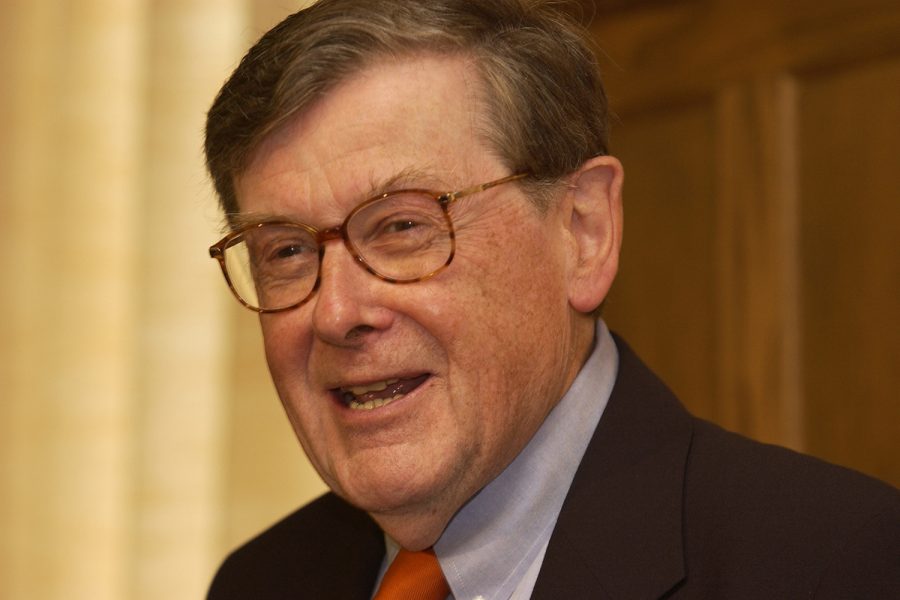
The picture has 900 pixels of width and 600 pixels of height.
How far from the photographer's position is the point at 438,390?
1726mm

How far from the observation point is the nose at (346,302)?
1.70 meters

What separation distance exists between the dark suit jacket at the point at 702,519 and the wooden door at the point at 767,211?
886 millimetres

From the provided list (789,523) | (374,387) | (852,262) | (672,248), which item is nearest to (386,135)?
(374,387)

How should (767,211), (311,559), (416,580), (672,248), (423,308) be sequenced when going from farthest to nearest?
(672,248) < (767,211) < (311,559) < (416,580) < (423,308)

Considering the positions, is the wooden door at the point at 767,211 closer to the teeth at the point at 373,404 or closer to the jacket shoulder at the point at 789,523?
the jacket shoulder at the point at 789,523

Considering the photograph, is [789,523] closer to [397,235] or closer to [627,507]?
[627,507]

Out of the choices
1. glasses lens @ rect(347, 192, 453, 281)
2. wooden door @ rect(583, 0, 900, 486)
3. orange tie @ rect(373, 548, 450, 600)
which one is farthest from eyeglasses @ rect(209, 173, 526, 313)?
wooden door @ rect(583, 0, 900, 486)

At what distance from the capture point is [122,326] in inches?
129

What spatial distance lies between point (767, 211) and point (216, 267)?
1362 millimetres

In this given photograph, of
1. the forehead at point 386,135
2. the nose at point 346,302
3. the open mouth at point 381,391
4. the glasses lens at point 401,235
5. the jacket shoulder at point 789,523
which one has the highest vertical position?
the forehead at point 386,135

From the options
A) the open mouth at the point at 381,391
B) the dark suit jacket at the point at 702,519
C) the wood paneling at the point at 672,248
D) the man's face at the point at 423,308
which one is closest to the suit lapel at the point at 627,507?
the dark suit jacket at the point at 702,519

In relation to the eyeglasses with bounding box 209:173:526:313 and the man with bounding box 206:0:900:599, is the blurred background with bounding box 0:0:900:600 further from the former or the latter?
the eyeglasses with bounding box 209:173:526:313

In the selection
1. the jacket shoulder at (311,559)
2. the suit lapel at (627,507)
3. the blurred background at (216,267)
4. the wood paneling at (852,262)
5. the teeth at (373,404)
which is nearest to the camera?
the suit lapel at (627,507)

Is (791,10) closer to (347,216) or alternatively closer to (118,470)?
(347,216)
